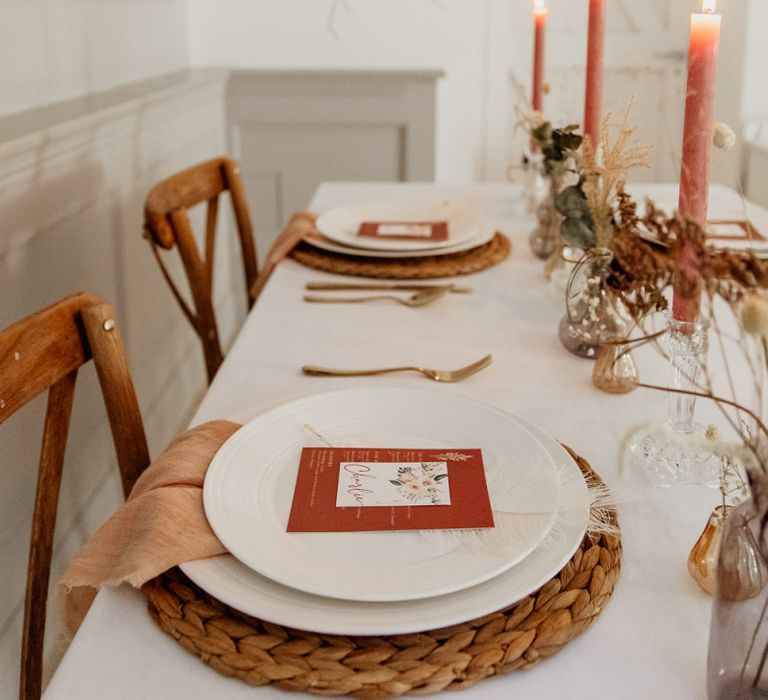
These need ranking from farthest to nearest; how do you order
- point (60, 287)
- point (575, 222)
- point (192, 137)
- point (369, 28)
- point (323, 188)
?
point (369, 28) → point (192, 137) → point (323, 188) → point (60, 287) → point (575, 222)

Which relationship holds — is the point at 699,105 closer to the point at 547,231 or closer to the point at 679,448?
the point at 679,448

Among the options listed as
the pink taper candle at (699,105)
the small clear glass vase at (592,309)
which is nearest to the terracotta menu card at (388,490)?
the pink taper candle at (699,105)

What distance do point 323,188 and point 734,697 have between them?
5.71ft

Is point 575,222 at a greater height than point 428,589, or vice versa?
point 575,222

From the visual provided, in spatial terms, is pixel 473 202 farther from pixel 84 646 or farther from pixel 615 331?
pixel 84 646

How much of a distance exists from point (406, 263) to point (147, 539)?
91cm

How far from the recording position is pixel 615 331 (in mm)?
1117

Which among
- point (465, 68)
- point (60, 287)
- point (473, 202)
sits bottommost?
point (60, 287)

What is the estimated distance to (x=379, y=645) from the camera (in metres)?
0.60

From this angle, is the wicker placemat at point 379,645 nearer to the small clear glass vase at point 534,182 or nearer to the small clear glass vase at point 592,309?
the small clear glass vase at point 592,309

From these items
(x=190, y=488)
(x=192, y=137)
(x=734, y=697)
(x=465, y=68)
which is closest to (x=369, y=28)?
(x=465, y=68)

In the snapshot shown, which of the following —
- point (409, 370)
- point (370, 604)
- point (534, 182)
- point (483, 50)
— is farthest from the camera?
point (483, 50)

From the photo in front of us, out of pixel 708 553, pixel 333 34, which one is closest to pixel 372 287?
pixel 708 553

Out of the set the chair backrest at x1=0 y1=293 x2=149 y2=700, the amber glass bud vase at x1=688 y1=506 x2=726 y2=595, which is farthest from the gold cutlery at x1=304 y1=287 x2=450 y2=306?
the amber glass bud vase at x1=688 y1=506 x2=726 y2=595
